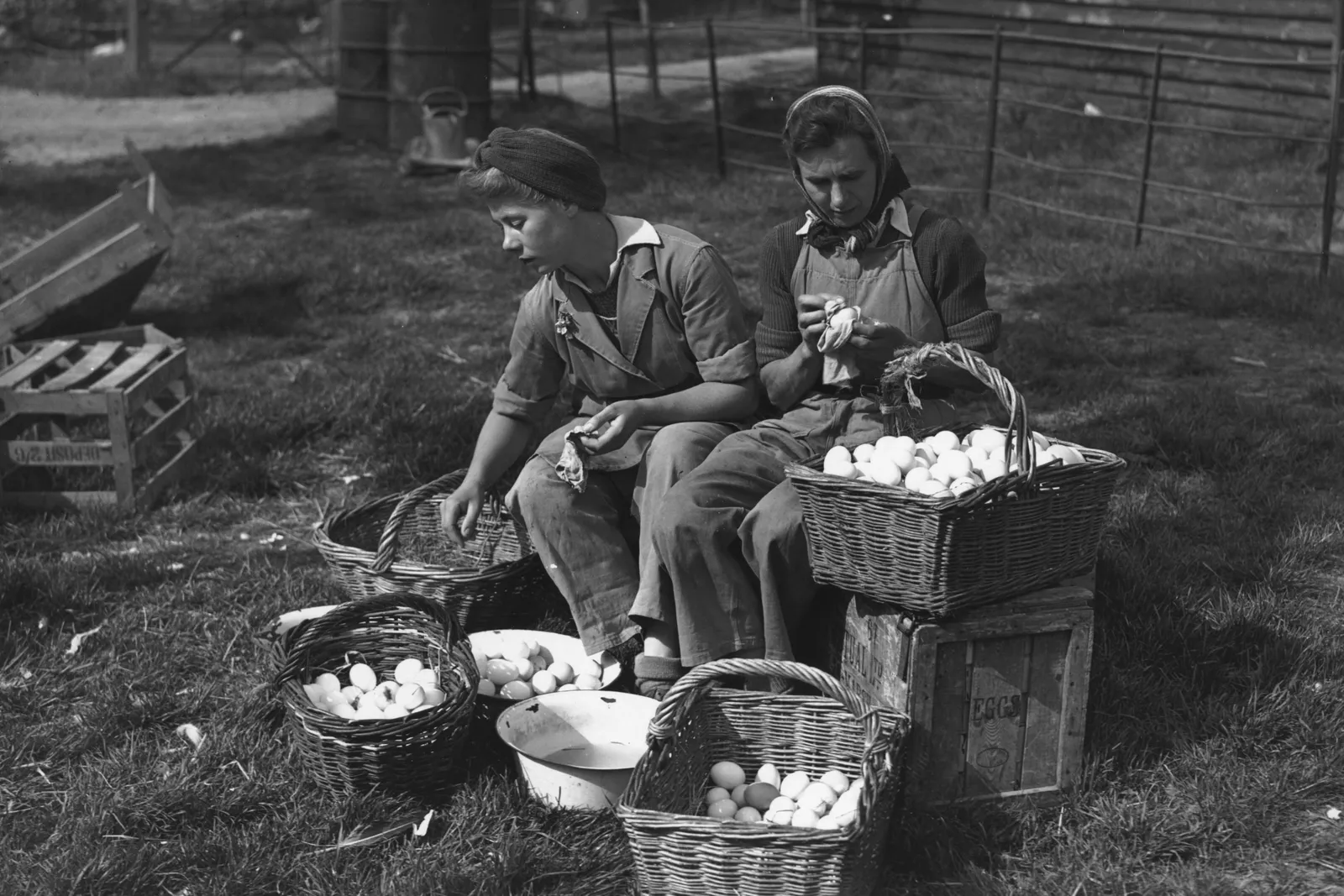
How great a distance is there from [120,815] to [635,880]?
1.22m

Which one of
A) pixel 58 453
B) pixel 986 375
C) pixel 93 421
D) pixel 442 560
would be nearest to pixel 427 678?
pixel 442 560

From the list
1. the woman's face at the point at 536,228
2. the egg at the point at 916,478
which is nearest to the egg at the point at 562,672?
the woman's face at the point at 536,228

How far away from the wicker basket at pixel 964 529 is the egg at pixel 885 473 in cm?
14

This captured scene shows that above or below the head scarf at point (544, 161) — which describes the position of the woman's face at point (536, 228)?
below

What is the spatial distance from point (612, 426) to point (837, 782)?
102cm

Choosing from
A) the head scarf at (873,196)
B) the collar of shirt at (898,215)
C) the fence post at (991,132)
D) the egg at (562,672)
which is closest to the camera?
the head scarf at (873,196)

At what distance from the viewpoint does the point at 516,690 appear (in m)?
→ 3.64

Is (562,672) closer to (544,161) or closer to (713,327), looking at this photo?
(713,327)

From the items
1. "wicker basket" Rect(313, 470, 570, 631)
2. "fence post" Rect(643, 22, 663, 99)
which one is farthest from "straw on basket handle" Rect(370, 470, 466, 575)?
"fence post" Rect(643, 22, 663, 99)

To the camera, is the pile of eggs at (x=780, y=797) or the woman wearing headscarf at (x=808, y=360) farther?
the woman wearing headscarf at (x=808, y=360)

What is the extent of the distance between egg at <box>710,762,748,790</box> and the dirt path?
9.72 metres

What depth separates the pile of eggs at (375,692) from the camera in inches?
134

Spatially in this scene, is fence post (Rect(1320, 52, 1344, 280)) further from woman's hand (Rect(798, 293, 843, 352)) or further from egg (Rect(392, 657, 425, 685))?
egg (Rect(392, 657, 425, 685))

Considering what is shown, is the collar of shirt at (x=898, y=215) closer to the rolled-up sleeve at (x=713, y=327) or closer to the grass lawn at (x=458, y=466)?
the rolled-up sleeve at (x=713, y=327)
